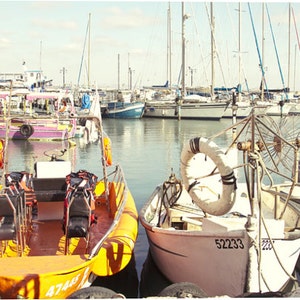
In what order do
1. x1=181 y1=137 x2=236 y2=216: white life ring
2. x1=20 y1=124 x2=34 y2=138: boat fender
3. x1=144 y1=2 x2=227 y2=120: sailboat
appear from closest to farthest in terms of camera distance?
x1=181 y1=137 x2=236 y2=216: white life ring < x1=20 y1=124 x2=34 y2=138: boat fender < x1=144 y1=2 x2=227 y2=120: sailboat

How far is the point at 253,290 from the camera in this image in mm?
7145

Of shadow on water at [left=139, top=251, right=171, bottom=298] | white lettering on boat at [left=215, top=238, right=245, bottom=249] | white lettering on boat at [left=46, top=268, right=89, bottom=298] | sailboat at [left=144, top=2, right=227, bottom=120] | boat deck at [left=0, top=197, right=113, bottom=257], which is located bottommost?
shadow on water at [left=139, top=251, right=171, bottom=298]

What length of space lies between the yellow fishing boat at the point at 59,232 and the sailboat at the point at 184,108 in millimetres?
38459

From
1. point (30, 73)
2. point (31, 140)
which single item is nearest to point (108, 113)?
point (30, 73)

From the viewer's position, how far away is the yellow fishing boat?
6125mm

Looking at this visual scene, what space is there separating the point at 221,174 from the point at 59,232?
11.4 feet

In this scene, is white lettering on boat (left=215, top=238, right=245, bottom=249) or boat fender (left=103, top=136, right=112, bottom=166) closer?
white lettering on boat (left=215, top=238, right=245, bottom=249)

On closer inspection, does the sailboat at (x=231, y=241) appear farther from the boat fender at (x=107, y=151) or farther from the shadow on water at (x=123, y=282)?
the boat fender at (x=107, y=151)

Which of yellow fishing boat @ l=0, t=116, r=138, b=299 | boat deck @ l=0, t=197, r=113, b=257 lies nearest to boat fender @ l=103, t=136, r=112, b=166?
yellow fishing boat @ l=0, t=116, r=138, b=299

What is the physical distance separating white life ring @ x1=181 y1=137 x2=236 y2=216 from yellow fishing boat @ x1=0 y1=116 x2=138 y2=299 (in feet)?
4.26

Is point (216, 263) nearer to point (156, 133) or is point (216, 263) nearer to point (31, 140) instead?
point (31, 140)

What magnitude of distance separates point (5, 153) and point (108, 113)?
45.5 m

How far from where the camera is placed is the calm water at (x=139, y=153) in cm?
1815

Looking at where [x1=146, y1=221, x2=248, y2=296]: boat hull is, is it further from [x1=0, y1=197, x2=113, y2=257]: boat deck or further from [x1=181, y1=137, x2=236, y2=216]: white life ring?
[x1=0, y1=197, x2=113, y2=257]: boat deck
